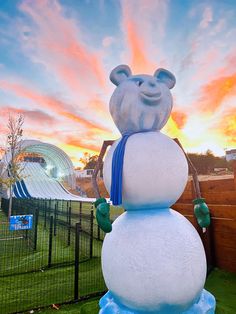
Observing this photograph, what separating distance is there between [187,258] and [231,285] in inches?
95.3

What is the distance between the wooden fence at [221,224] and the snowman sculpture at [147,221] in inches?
82.3

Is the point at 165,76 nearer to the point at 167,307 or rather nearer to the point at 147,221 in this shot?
the point at 147,221

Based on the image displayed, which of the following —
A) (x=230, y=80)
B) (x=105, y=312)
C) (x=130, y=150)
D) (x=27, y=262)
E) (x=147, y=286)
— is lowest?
(x=27, y=262)

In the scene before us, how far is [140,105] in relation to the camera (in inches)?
86.7

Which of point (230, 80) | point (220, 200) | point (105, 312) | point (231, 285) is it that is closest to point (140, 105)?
point (105, 312)

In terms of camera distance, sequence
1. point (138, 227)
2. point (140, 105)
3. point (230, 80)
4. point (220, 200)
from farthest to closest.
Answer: point (230, 80)
point (220, 200)
point (140, 105)
point (138, 227)

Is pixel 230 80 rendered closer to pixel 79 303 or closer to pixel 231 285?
pixel 231 285

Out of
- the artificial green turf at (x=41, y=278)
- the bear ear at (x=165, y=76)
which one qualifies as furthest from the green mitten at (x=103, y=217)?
the artificial green turf at (x=41, y=278)

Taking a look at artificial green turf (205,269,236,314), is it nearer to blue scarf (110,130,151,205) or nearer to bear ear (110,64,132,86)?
blue scarf (110,130,151,205)

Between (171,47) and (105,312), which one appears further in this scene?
(171,47)

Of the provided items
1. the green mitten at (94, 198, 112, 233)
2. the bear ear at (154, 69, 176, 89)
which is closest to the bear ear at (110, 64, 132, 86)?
the bear ear at (154, 69, 176, 89)

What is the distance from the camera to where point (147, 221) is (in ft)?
6.69

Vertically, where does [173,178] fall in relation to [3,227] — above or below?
above

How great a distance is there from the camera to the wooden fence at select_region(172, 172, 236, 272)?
4004 millimetres
